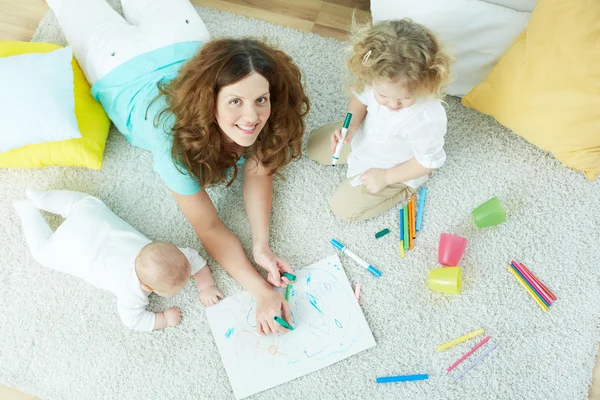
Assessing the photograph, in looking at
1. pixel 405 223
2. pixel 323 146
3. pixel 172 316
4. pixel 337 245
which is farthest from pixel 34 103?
pixel 405 223

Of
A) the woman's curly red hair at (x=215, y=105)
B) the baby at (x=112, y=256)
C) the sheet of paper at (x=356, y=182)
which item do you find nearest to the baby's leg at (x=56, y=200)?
the baby at (x=112, y=256)

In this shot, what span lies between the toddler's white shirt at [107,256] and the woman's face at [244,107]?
1.28ft

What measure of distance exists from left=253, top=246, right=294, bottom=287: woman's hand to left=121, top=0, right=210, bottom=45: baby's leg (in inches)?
23.9

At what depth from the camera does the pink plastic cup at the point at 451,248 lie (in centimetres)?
128

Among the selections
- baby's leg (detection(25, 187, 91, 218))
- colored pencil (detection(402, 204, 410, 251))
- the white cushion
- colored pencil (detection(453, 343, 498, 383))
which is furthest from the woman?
the white cushion

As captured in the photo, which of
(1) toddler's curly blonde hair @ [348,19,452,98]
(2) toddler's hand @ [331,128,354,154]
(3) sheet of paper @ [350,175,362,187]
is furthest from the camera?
(3) sheet of paper @ [350,175,362,187]

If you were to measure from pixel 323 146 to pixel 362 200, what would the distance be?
198mm

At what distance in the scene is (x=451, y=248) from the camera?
129cm

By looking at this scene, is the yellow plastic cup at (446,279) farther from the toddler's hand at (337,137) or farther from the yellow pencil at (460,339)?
the toddler's hand at (337,137)

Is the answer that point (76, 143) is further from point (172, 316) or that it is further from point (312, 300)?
point (312, 300)

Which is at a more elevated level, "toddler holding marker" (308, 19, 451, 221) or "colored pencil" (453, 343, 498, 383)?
"toddler holding marker" (308, 19, 451, 221)

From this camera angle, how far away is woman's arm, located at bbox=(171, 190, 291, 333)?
1.23m

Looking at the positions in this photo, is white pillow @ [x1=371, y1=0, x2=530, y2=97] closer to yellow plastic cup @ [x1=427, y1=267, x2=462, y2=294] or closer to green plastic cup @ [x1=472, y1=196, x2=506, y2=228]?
green plastic cup @ [x1=472, y1=196, x2=506, y2=228]

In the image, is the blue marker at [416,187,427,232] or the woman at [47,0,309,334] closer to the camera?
the woman at [47,0,309,334]
